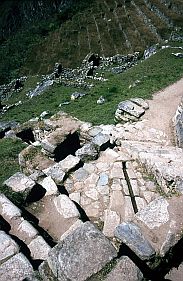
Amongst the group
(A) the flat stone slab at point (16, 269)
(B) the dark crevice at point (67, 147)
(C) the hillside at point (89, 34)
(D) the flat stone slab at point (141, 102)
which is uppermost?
(A) the flat stone slab at point (16, 269)

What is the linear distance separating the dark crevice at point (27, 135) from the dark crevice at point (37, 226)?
28.5ft

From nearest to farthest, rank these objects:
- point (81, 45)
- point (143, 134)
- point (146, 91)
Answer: point (143, 134), point (146, 91), point (81, 45)

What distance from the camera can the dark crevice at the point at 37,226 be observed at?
1080 centimetres

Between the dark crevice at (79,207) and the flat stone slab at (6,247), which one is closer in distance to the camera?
the flat stone slab at (6,247)

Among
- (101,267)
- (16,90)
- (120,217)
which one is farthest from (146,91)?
(16,90)

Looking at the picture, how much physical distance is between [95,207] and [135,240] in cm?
294

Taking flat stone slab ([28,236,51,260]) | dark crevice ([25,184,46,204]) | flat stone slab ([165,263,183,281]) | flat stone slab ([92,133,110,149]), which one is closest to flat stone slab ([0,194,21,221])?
dark crevice ([25,184,46,204])

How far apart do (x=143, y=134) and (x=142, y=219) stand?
6752 mm

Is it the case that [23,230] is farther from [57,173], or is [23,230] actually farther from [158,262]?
[158,262]

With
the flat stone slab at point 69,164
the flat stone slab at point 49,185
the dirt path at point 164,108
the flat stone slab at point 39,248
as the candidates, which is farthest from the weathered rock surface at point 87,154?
the flat stone slab at point 39,248

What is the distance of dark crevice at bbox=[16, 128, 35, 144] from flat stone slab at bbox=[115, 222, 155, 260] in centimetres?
1156

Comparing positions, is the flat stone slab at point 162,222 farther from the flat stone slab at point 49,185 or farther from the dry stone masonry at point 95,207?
the flat stone slab at point 49,185

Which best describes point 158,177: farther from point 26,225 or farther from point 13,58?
point 13,58

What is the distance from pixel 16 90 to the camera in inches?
1528
